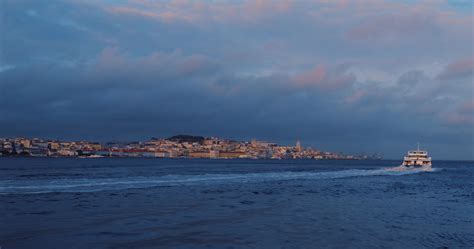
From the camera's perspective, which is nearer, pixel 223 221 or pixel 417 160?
pixel 223 221

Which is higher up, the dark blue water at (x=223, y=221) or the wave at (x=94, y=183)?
the wave at (x=94, y=183)

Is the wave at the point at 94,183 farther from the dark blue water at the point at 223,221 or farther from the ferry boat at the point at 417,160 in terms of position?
the ferry boat at the point at 417,160

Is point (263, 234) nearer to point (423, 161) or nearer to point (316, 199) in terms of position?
point (316, 199)

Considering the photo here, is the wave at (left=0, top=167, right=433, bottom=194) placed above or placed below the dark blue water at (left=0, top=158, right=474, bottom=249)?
above

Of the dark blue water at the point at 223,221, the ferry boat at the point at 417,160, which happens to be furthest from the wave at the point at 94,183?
the ferry boat at the point at 417,160

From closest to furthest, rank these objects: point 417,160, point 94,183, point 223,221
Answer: point 223,221 → point 94,183 → point 417,160

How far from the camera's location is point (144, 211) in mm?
20781

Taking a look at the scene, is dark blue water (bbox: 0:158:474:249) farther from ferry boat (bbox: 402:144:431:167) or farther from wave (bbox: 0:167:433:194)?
ferry boat (bbox: 402:144:431:167)

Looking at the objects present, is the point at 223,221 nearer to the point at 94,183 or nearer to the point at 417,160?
the point at 94,183

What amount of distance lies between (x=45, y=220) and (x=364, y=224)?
40.3 ft

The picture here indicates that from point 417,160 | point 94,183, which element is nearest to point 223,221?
point 94,183

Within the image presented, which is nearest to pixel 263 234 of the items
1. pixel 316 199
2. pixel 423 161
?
pixel 316 199

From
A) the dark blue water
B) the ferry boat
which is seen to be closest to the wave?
the dark blue water

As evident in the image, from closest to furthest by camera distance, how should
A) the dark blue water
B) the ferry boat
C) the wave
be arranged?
1. the dark blue water
2. the wave
3. the ferry boat
